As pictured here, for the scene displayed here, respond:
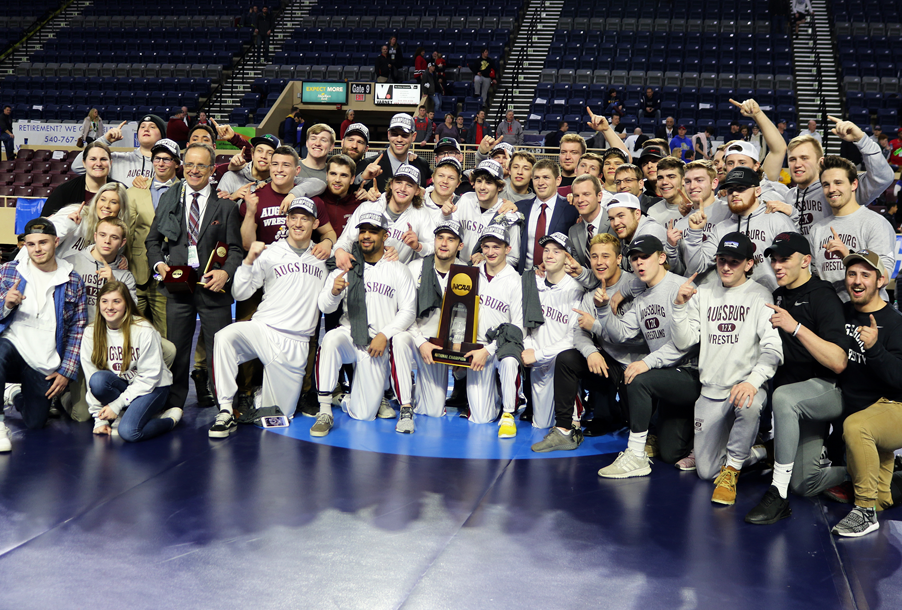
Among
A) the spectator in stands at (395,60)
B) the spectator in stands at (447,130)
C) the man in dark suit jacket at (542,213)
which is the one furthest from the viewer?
the spectator in stands at (395,60)

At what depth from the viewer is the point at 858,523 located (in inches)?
172

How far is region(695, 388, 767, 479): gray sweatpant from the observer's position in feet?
16.1

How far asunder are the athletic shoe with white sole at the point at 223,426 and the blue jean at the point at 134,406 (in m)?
0.38

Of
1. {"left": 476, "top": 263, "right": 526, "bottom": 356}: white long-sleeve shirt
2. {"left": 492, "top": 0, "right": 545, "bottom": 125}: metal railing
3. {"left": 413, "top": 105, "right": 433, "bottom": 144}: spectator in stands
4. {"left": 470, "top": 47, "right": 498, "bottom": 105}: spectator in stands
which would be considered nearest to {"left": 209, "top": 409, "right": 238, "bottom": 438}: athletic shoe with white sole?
{"left": 476, "top": 263, "right": 526, "bottom": 356}: white long-sleeve shirt

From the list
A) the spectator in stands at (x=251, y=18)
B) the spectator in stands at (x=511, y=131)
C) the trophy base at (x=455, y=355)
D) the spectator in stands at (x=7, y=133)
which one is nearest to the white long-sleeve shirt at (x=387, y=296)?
the trophy base at (x=455, y=355)

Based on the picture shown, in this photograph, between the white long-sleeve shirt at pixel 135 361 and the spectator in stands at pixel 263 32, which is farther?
the spectator in stands at pixel 263 32

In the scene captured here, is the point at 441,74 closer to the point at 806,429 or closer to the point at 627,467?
the point at 627,467

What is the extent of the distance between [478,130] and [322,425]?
42.7 feet

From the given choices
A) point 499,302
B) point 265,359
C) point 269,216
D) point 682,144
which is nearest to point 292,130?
point 682,144

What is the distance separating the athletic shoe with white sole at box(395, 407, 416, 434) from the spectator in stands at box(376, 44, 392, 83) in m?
16.4

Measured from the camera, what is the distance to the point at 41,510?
172 inches

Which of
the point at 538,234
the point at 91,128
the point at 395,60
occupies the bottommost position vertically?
the point at 538,234

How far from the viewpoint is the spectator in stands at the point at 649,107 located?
18312mm

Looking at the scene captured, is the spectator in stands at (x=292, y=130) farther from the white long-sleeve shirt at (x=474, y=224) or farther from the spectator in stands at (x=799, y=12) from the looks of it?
the spectator in stands at (x=799, y=12)
